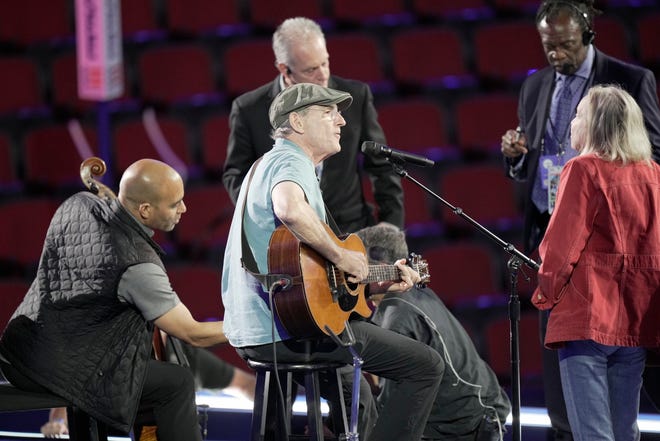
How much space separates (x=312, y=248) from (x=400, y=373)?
1.88 feet

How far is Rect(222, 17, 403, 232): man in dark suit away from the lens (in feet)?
13.2

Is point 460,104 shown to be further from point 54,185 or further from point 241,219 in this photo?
point 241,219

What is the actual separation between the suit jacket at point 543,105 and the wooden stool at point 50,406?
1.79m

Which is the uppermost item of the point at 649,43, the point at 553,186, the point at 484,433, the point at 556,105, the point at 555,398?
the point at 649,43

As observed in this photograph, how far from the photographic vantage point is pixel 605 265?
10.5 ft

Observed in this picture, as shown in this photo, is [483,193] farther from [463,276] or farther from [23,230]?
[23,230]

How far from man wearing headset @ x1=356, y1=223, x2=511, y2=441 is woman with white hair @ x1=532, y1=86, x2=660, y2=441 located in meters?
0.51

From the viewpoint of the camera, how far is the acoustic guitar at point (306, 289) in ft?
9.81

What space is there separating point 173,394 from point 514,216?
2.71m

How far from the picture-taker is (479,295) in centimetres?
549

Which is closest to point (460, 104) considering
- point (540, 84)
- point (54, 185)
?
point (540, 84)

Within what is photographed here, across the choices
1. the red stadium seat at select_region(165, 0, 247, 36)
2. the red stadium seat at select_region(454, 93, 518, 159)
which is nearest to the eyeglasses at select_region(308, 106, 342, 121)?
the red stadium seat at select_region(454, 93, 518, 159)

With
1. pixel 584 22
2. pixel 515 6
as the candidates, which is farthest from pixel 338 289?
pixel 515 6

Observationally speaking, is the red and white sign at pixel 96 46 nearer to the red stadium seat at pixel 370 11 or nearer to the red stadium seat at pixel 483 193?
the red stadium seat at pixel 370 11
